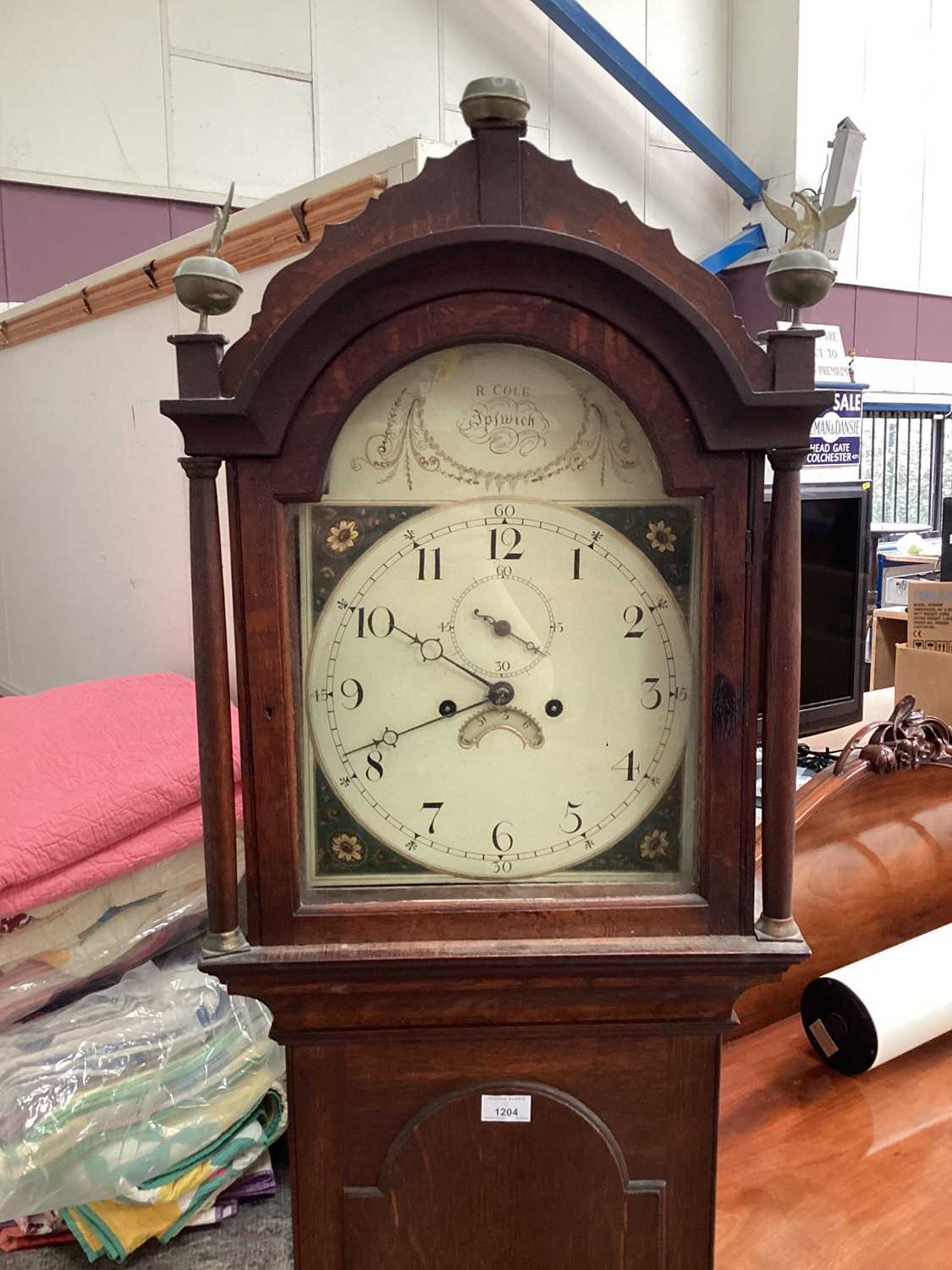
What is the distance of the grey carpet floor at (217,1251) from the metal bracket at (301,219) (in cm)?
118

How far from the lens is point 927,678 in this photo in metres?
1.47

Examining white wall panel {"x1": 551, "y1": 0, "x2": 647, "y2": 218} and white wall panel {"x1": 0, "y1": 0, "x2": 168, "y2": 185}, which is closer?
white wall panel {"x1": 0, "y1": 0, "x2": 168, "y2": 185}

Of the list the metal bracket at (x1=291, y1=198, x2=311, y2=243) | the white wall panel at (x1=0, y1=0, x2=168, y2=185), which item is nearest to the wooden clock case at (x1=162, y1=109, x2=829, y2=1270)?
the metal bracket at (x1=291, y1=198, x2=311, y2=243)

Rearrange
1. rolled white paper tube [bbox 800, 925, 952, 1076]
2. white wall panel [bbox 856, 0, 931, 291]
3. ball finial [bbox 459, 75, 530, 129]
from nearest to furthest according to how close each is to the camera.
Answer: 1. ball finial [bbox 459, 75, 530, 129]
2. rolled white paper tube [bbox 800, 925, 952, 1076]
3. white wall panel [bbox 856, 0, 931, 291]

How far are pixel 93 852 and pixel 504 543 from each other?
73cm

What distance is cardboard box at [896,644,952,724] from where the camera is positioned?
4.74 feet

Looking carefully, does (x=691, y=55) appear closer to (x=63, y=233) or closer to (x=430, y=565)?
(x=63, y=233)

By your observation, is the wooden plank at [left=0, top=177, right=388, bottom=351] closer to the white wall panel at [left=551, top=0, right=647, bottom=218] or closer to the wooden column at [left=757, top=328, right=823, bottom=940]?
the wooden column at [left=757, top=328, right=823, bottom=940]

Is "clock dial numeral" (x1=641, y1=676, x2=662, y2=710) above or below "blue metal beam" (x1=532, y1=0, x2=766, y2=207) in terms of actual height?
below

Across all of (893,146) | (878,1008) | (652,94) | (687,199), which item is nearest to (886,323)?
(893,146)

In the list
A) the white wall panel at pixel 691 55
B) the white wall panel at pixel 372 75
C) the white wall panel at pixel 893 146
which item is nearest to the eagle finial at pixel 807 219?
the white wall panel at pixel 372 75

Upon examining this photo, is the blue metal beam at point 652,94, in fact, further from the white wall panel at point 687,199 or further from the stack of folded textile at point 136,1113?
the stack of folded textile at point 136,1113

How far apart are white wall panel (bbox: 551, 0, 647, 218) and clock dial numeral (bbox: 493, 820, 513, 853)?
348 centimetres

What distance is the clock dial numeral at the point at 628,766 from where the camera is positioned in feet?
2.01
